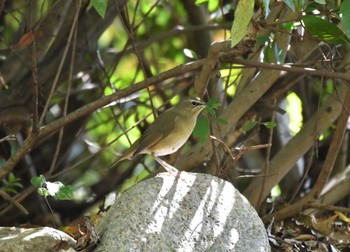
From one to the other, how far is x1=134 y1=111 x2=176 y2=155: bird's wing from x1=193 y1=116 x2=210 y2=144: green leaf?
2.35 ft

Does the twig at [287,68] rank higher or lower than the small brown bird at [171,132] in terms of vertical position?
higher

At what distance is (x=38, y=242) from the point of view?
3908 mm

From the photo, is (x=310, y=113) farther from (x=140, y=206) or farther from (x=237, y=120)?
(x=140, y=206)

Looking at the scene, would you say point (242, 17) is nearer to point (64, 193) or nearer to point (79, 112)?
point (64, 193)

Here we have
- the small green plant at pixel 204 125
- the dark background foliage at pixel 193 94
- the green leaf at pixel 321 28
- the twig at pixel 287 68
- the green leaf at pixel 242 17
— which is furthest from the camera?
the dark background foliage at pixel 193 94

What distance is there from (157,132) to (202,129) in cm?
82

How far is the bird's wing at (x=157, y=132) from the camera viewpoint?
569 cm

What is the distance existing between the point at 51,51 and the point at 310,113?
2.33 metres

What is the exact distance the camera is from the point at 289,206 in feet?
19.5

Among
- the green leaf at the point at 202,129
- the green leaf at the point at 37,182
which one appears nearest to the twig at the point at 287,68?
the green leaf at the point at 202,129

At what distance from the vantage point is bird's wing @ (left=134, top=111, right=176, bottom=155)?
5.69 meters

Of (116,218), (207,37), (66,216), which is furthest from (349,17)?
(66,216)

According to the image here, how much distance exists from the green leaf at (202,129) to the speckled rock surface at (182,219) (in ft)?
1.41

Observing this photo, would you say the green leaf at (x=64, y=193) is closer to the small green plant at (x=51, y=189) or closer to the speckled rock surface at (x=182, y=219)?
the small green plant at (x=51, y=189)
